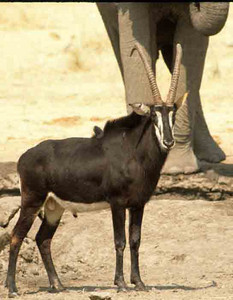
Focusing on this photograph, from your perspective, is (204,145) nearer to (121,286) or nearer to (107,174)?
(107,174)

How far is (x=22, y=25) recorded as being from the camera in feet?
81.6

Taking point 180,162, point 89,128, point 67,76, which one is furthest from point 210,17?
point 67,76

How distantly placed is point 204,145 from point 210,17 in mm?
2563

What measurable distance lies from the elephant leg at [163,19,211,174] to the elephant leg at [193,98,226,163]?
2.84ft

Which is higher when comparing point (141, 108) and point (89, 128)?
point (141, 108)

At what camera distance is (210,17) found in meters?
12.4

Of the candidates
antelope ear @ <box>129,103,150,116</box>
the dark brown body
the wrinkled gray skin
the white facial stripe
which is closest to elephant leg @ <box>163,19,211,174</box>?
the wrinkled gray skin

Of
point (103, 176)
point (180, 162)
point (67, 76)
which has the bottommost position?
point (67, 76)

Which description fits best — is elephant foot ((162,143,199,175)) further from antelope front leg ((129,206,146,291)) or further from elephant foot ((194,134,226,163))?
antelope front leg ((129,206,146,291))

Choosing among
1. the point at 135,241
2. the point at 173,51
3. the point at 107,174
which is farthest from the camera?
the point at 173,51

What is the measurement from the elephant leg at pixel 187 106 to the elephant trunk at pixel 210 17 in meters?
0.92

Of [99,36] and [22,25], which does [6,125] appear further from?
[22,25]

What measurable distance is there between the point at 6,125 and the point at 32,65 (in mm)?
4298

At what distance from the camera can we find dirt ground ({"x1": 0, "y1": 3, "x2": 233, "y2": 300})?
37.0ft
